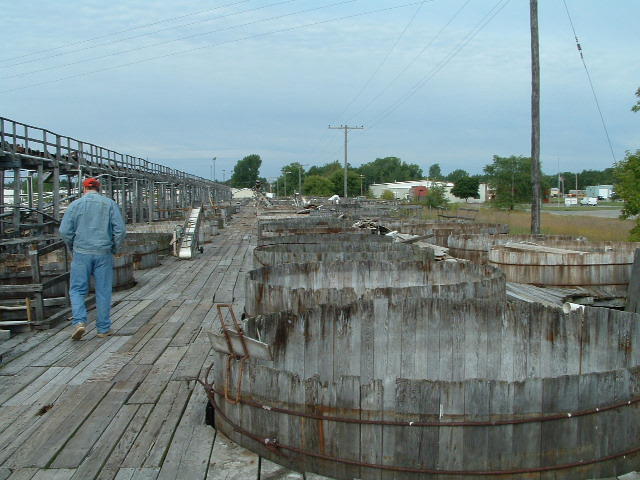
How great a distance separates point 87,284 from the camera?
22.4ft

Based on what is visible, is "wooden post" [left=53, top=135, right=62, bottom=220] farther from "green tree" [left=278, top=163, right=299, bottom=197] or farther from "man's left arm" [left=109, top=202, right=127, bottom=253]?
"green tree" [left=278, top=163, right=299, bottom=197]

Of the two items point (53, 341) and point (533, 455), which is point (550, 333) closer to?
point (533, 455)

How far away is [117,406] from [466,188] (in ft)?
406

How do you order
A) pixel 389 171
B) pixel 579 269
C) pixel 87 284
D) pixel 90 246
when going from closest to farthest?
pixel 90 246, pixel 87 284, pixel 579 269, pixel 389 171

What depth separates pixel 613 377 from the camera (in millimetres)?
3438

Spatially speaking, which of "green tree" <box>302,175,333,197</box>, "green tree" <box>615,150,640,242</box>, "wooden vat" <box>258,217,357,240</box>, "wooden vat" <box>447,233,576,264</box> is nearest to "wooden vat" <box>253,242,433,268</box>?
"wooden vat" <box>447,233,576,264</box>

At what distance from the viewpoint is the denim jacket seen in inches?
265

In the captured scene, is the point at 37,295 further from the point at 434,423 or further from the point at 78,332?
the point at 434,423

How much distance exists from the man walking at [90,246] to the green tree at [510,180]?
60970 mm

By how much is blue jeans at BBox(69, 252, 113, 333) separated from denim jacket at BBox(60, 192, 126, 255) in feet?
0.31

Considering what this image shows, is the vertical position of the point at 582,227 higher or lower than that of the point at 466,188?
lower

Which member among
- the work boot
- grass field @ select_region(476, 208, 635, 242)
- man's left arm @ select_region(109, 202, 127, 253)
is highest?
man's left arm @ select_region(109, 202, 127, 253)

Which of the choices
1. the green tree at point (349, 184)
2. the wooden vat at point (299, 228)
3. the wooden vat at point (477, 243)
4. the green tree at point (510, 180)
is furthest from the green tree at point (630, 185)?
the green tree at point (349, 184)

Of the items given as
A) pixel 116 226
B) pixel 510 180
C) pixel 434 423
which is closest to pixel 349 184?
pixel 510 180
